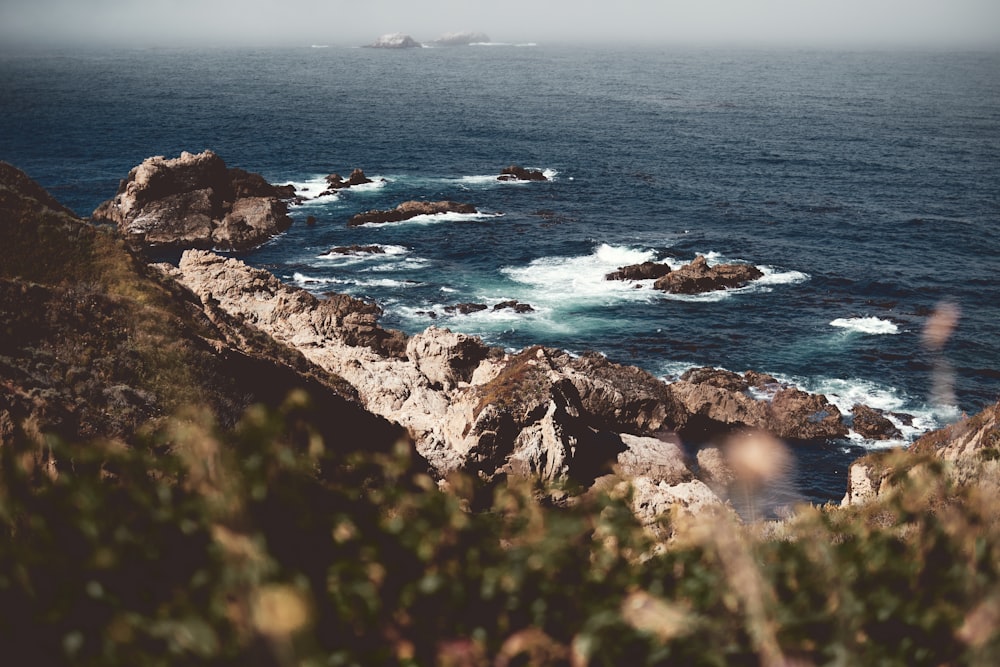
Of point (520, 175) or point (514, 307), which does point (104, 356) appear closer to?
point (514, 307)

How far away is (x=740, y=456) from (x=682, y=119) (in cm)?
11032

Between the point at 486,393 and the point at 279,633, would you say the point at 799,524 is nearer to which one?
the point at 279,633

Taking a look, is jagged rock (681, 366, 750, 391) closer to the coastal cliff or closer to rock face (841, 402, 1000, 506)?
rock face (841, 402, 1000, 506)

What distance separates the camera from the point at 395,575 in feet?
16.5

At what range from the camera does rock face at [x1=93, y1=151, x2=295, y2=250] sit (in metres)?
66.4

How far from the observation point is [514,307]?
5269 centimetres

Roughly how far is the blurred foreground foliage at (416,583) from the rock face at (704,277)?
52.7m

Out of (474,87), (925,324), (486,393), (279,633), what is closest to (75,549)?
(279,633)

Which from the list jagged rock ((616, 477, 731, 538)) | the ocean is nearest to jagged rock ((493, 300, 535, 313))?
the ocean

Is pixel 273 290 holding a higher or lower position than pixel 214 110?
lower

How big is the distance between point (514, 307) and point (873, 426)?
Result: 84.5ft

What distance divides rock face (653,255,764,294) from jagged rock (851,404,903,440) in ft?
65.4

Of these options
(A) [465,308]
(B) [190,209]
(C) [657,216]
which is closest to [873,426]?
(A) [465,308]

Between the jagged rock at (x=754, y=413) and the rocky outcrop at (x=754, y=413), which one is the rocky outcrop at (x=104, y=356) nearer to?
the rocky outcrop at (x=754, y=413)
